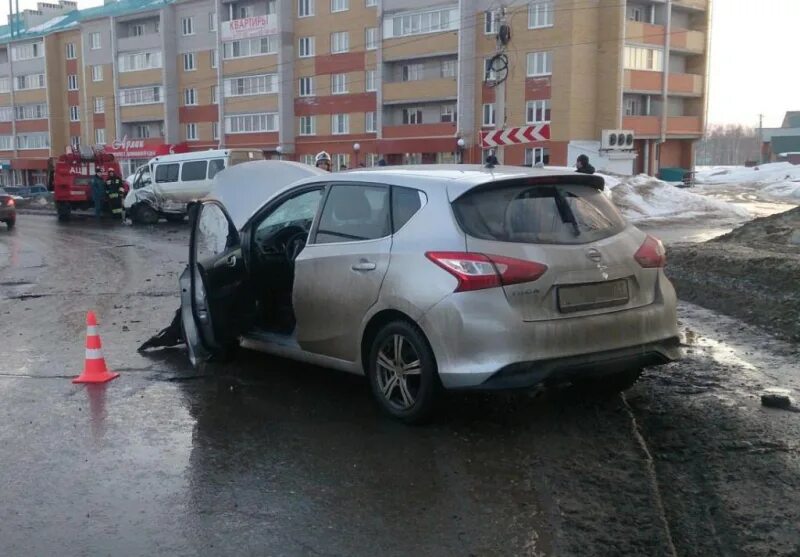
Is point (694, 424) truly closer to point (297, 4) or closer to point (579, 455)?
point (579, 455)

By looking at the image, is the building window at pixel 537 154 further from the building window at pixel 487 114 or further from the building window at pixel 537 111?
the building window at pixel 487 114

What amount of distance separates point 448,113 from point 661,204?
1057 inches

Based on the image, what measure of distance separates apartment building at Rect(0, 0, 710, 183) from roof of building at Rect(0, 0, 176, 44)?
17.1 inches

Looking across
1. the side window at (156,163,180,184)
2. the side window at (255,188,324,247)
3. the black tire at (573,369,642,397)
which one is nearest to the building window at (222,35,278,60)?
the side window at (156,163,180,184)

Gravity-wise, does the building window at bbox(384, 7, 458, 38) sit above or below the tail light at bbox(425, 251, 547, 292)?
above

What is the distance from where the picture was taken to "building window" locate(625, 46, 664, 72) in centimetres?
5131

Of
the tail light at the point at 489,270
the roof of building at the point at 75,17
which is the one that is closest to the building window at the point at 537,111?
the roof of building at the point at 75,17

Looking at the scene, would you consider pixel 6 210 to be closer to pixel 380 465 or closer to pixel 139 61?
pixel 380 465

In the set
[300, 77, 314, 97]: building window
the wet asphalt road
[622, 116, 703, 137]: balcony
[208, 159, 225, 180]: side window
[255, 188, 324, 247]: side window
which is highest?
[300, 77, 314, 97]: building window

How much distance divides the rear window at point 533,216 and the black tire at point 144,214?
82.2ft

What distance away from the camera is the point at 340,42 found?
57219 mm

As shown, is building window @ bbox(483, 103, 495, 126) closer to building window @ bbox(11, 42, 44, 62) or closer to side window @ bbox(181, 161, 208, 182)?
side window @ bbox(181, 161, 208, 182)

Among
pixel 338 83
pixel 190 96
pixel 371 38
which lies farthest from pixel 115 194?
pixel 190 96

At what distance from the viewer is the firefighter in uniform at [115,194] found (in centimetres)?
3106
